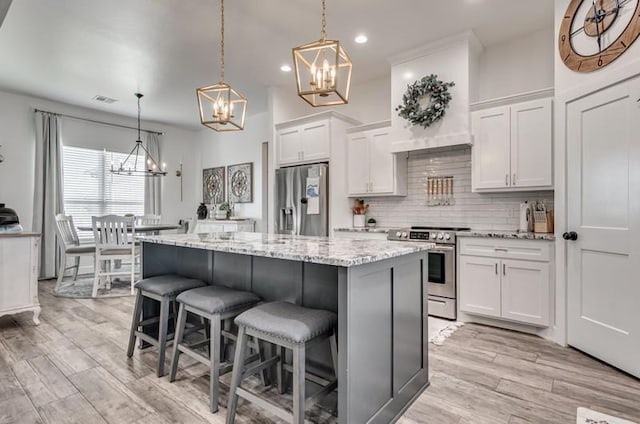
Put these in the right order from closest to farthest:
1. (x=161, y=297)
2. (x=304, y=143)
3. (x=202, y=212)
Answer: (x=161, y=297)
(x=304, y=143)
(x=202, y=212)

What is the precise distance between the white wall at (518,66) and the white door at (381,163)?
115 cm

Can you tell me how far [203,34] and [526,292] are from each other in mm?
3962

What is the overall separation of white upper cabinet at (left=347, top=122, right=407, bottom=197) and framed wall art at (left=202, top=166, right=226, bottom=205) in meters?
3.41

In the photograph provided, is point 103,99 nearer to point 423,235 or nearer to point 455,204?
point 423,235

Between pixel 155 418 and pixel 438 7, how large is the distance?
145 inches

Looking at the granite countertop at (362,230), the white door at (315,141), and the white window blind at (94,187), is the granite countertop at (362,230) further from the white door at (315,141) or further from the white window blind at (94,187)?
the white window blind at (94,187)

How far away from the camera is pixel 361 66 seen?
4.24 m

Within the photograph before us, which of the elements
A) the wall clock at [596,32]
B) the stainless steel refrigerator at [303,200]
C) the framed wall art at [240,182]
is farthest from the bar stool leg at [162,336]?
the framed wall art at [240,182]

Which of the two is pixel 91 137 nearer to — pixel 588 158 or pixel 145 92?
pixel 145 92

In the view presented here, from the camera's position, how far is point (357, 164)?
4.41m

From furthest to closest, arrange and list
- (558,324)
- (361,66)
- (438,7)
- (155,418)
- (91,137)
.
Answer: (91,137) < (361,66) < (438,7) < (558,324) < (155,418)

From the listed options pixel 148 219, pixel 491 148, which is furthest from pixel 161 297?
pixel 148 219

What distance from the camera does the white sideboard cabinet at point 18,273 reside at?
3.12m

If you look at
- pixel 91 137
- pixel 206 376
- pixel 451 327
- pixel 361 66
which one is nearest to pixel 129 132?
pixel 91 137
